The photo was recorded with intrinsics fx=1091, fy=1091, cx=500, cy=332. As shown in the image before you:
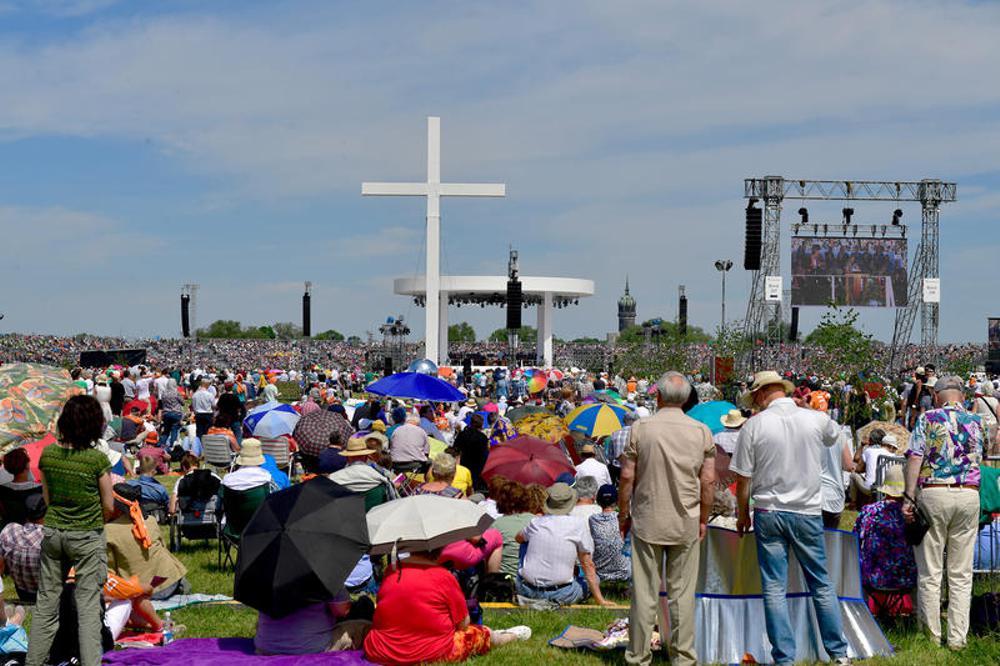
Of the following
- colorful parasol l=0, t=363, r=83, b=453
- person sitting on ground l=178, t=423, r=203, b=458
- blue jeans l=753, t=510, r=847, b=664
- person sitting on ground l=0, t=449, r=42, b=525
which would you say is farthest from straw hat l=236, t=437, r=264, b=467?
person sitting on ground l=178, t=423, r=203, b=458

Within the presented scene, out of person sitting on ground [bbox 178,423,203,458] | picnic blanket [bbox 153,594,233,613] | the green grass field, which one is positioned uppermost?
person sitting on ground [bbox 178,423,203,458]

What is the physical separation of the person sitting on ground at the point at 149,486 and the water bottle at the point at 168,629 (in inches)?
105

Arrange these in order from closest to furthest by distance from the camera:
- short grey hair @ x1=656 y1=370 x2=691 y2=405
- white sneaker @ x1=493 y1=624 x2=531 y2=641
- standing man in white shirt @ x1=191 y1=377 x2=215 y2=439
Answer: short grey hair @ x1=656 y1=370 x2=691 y2=405 → white sneaker @ x1=493 y1=624 x2=531 y2=641 → standing man in white shirt @ x1=191 y1=377 x2=215 y2=439

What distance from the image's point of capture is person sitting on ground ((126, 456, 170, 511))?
10.1 meters

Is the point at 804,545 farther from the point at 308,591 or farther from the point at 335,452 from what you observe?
the point at 335,452

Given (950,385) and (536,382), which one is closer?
(950,385)

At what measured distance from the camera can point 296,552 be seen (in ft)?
20.4

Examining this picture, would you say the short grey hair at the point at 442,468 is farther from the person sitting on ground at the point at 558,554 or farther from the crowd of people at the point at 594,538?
the person sitting on ground at the point at 558,554

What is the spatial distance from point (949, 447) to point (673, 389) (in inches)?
71.3

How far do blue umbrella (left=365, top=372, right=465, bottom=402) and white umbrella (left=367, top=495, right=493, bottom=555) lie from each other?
8155mm

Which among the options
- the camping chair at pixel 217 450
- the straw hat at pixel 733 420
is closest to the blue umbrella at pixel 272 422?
the camping chair at pixel 217 450

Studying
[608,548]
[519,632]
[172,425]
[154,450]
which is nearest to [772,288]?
[172,425]

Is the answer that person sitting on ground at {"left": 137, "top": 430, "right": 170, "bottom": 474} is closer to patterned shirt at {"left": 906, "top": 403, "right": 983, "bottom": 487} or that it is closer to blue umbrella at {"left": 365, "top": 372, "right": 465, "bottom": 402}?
blue umbrella at {"left": 365, "top": 372, "right": 465, "bottom": 402}

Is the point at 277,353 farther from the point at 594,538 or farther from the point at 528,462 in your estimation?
the point at 594,538
